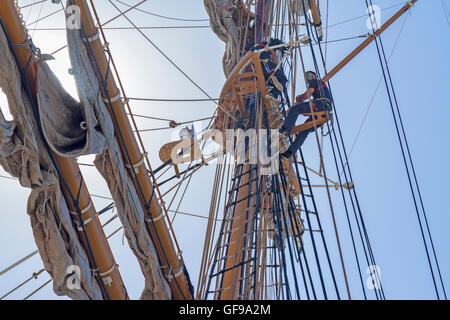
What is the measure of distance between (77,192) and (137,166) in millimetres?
653

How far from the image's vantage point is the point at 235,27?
9820 millimetres

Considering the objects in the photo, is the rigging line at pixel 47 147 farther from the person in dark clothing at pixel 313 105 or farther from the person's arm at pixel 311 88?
the person's arm at pixel 311 88

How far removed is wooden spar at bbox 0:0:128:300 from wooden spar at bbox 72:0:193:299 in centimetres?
46

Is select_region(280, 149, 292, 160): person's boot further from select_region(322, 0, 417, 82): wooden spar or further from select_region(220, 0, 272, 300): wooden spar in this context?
select_region(322, 0, 417, 82): wooden spar

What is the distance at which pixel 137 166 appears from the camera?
5320 millimetres

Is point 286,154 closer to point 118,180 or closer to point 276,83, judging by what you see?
point 276,83

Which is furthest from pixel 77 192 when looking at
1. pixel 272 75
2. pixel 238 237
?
pixel 272 75

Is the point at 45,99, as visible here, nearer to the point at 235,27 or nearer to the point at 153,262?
the point at 153,262

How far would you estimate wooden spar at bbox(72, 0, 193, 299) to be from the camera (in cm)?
521

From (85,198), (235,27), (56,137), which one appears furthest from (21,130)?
(235,27)

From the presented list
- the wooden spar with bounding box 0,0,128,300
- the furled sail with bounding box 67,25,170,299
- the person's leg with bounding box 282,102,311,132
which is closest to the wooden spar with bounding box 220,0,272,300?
the person's leg with bounding box 282,102,311,132

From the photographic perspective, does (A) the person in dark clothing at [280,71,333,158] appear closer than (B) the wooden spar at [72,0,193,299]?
No
